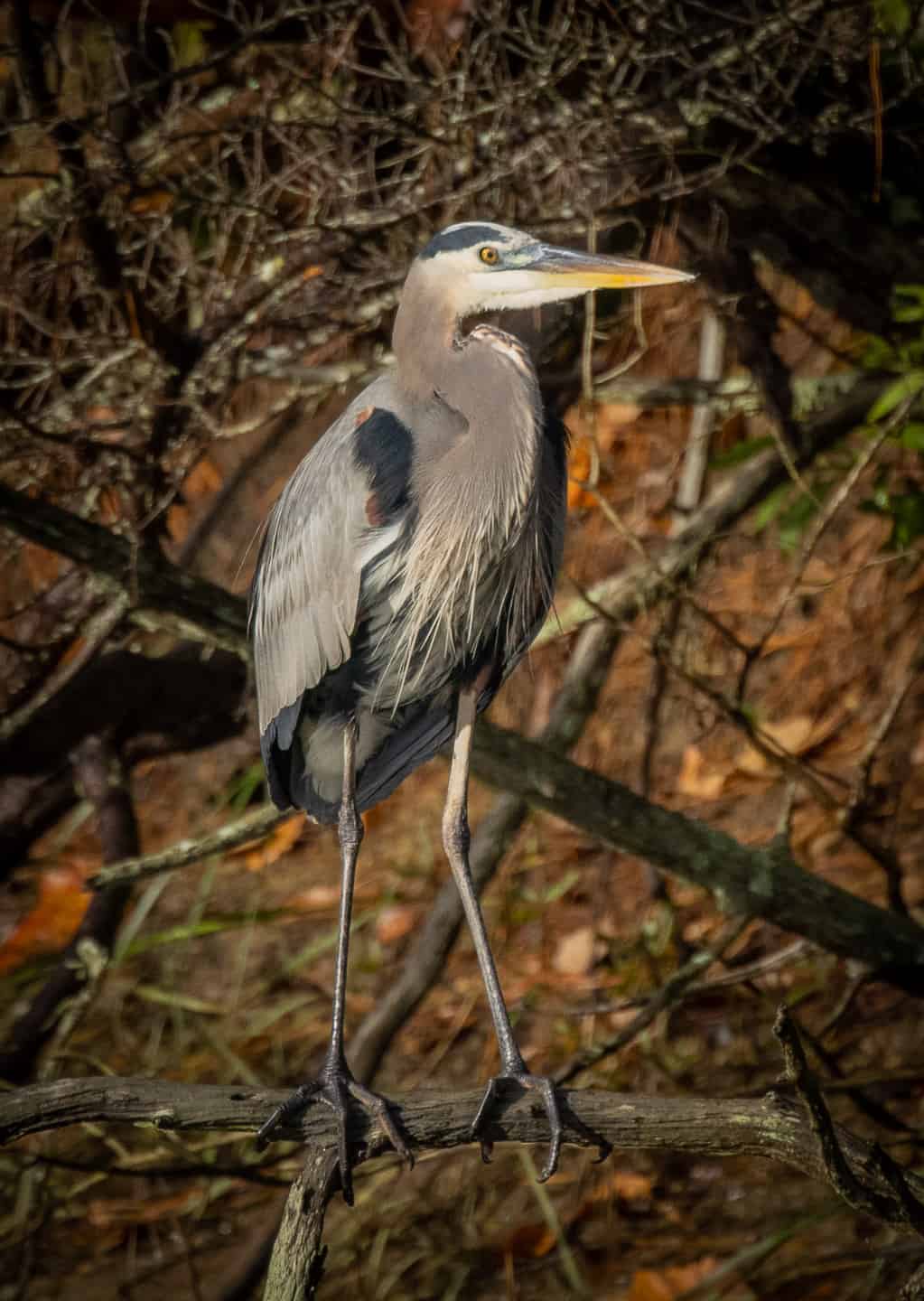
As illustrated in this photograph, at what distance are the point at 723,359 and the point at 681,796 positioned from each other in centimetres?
138

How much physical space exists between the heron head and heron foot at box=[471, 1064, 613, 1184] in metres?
1.22

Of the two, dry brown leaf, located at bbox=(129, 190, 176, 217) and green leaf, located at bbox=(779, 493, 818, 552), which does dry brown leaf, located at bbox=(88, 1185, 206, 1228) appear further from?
dry brown leaf, located at bbox=(129, 190, 176, 217)

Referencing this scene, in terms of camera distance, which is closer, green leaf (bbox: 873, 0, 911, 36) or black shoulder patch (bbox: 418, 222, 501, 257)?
black shoulder patch (bbox: 418, 222, 501, 257)

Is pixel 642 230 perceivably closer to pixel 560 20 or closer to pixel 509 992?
pixel 560 20

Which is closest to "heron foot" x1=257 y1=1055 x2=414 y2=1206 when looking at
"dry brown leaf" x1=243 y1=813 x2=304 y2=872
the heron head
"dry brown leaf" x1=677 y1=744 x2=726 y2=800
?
the heron head

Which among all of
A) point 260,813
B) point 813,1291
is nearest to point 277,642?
point 260,813

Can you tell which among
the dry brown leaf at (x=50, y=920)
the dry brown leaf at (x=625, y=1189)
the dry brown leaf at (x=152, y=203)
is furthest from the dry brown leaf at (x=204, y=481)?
the dry brown leaf at (x=625, y=1189)

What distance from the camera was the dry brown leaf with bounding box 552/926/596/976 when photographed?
4512 millimetres

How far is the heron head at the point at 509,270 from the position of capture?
8.21 ft

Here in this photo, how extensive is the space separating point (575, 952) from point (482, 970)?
203cm

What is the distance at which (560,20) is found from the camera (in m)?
3.40

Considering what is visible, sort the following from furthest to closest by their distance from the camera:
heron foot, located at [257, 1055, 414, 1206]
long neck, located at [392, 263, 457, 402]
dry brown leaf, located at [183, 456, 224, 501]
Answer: dry brown leaf, located at [183, 456, 224, 501] → long neck, located at [392, 263, 457, 402] → heron foot, located at [257, 1055, 414, 1206]

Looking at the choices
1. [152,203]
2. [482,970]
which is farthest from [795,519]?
[152,203]

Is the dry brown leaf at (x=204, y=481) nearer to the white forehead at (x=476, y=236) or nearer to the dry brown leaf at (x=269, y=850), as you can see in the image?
the dry brown leaf at (x=269, y=850)
